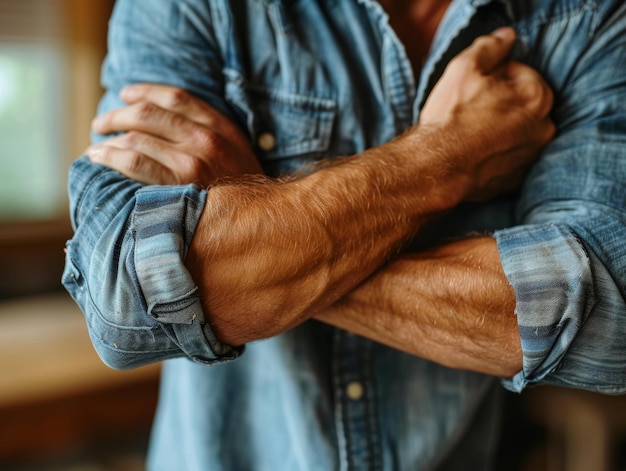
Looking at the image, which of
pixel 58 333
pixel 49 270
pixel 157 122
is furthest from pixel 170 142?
pixel 49 270

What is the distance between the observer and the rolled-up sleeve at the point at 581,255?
785 mm

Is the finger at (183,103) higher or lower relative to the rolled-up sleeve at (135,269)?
higher

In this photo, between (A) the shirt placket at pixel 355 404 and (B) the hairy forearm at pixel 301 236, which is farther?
(A) the shirt placket at pixel 355 404

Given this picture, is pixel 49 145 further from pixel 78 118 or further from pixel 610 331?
pixel 610 331

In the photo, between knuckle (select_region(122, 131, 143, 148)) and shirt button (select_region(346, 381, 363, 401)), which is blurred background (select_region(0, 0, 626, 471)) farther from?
knuckle (select_region(122, 131, 143, 148))

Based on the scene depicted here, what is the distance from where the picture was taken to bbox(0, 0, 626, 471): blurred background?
2395 mm

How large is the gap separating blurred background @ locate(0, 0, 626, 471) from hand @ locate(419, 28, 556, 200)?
149cm

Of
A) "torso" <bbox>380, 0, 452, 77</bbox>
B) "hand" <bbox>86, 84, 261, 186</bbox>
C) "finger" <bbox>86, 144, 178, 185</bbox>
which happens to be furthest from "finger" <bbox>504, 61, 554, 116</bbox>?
"finger" <bbox>86, 144, 178, 185</bbox>

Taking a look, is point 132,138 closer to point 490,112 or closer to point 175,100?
point 175,100

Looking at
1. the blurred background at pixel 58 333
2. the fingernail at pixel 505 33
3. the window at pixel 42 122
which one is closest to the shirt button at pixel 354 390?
the fingernail at pixel 505 33

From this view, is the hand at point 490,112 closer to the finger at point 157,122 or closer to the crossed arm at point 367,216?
the crossed arm at point 367,216

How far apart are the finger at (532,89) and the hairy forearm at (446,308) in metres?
0.21

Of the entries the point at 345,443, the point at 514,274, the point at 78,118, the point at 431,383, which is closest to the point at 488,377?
the point at 431,383

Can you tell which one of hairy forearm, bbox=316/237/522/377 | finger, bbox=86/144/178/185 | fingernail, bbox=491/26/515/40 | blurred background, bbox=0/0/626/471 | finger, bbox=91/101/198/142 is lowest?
blurred background, bbox=0/0/626/471
